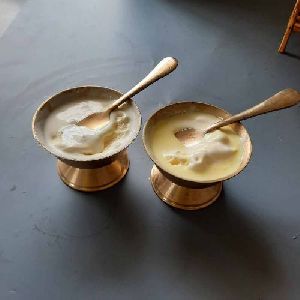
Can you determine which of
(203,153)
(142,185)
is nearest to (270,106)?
(203,153)

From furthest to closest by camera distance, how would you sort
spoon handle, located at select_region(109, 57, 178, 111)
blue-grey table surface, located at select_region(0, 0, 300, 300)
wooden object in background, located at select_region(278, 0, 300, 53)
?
1. wooden object in background, located at select_region(278, 0, 300, 53)
2. spoon handle, located at select_region(109, 57, 178, 111)
3. blue-grey table surface, located at select_region(0, 0, 300, 300)

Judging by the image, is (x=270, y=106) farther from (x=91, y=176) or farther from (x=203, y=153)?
(x=91, y=176)

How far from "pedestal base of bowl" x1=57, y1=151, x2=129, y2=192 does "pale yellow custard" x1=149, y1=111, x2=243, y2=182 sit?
0.31ft

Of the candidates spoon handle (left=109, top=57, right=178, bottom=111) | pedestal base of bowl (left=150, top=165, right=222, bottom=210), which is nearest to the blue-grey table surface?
pedestal base of bowl (left=150, top=165, right=222, bottom=210)

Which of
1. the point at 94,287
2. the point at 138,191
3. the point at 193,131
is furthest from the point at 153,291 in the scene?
the point at 193,131

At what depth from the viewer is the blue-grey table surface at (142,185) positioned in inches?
29.6

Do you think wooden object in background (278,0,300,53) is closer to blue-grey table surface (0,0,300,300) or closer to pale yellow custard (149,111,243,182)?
blue-grey table surface (0,0,300,300)

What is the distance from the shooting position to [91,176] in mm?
Result: 862

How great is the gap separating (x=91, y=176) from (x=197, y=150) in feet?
0.71

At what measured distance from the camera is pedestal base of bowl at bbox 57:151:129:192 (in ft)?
2.83

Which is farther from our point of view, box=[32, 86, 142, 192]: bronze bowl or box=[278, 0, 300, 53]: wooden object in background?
box=[278, 0, 300, 53]: wooden object in background

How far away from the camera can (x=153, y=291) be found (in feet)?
2.41

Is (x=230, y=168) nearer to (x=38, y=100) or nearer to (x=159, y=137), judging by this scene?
(x=159, y=137)

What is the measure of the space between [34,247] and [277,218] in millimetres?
465
